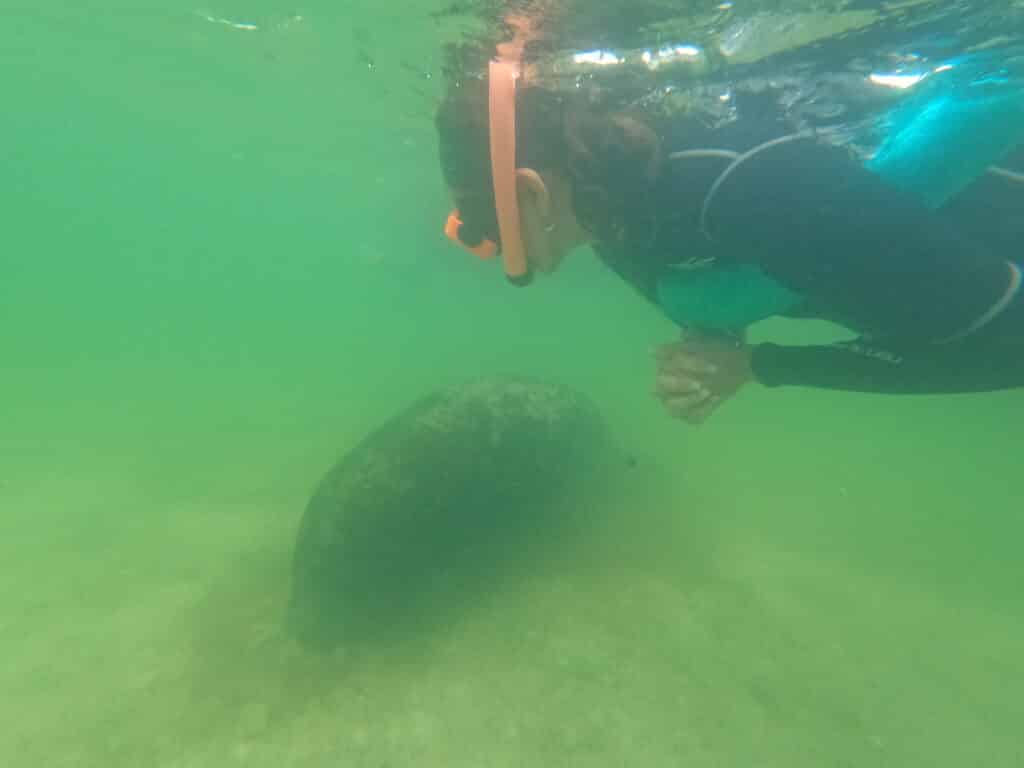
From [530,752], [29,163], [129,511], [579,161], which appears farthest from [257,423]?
[29,163]

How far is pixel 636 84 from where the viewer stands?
420 inches

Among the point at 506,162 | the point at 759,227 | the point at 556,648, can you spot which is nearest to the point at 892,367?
the point at 759,227

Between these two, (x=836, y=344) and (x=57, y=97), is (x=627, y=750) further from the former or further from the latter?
(x=57, y=97)

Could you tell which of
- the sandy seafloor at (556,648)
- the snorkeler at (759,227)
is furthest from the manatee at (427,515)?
the snorkeler at (759,227)

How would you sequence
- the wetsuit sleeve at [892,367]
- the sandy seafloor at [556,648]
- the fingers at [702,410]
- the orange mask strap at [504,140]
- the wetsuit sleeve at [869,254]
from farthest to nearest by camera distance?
1. the sandy seafloor at [556,648]
2. the fingers at [702,410]
3. the orange mask strap at [504,140]
4. the wetsuit sleeve at [892,367]
5. the wetsuit sleeve at [869,254]

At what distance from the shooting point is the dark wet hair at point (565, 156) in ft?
8.85

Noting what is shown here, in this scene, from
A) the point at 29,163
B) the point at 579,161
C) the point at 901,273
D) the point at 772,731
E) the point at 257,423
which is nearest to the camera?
the point at 901,273

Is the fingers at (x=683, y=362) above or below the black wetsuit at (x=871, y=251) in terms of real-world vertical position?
below

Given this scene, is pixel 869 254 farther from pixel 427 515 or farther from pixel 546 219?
pixel 427 515

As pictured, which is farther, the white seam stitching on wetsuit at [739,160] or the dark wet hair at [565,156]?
the dark wet hair at [565,156]

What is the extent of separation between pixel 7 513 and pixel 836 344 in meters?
14.7

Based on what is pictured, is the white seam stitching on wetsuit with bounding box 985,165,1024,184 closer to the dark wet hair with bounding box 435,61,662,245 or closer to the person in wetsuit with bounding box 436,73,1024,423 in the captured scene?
the person in wetsuit with bounding box 436,73,1024,423

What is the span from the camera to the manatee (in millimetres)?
6852

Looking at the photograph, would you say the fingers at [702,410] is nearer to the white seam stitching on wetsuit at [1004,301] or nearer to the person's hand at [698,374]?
the person's hand at [698,374]
